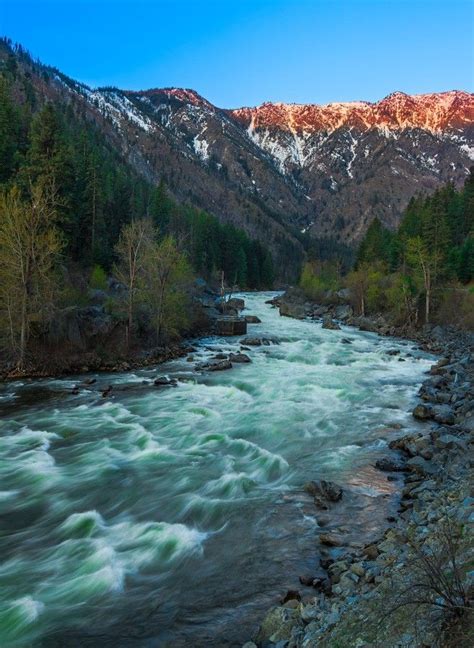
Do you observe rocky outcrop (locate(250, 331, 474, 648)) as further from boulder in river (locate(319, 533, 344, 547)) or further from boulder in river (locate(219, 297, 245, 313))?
boulder in river (locate(219, 297, 245, 313))

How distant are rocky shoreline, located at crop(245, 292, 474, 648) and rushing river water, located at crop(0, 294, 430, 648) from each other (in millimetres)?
760

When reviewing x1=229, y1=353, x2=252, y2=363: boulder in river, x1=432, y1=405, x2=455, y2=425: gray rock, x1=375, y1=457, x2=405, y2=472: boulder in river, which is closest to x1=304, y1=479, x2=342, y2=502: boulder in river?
x1=375, y1=457, x2=405, y2=472: boulder in river

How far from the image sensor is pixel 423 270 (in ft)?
178

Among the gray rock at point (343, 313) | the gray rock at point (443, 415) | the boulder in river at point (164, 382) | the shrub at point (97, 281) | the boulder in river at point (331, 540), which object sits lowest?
the boulder in river at point (164, 382)

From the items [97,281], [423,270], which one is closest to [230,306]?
[97,281]

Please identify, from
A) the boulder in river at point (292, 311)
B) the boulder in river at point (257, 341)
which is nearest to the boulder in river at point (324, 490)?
the boulder in river at point (257, 341)

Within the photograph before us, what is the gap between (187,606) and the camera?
8.95 metres

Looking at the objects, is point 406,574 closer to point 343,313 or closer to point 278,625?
point 278,625

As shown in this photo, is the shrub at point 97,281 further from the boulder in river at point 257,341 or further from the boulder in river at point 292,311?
the boulder in river at point 292,311

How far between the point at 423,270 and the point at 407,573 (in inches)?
2044

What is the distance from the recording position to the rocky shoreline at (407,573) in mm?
5281

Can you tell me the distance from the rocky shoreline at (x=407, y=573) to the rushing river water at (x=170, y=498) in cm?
76

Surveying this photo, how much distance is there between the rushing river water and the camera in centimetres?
884

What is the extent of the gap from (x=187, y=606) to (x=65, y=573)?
307cm
